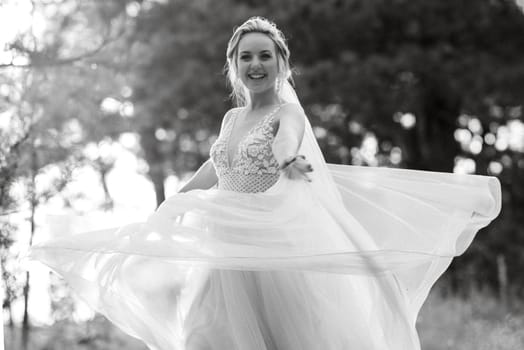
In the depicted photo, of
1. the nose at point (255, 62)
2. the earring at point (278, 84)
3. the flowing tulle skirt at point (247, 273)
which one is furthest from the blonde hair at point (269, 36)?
the flowing tulle skirt at point (247, 273)

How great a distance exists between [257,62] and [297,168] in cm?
69

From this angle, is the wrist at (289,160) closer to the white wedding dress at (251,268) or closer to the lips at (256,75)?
the white wedding dress at (251,268)

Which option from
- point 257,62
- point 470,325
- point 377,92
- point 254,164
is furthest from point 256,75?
point 377,92

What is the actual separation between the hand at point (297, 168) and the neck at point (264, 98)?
24.5 inches

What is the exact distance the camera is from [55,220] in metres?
3.20

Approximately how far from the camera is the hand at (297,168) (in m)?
2.55

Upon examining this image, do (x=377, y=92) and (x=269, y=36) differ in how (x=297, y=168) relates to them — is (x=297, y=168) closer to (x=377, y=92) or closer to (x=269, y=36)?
(x=269, y=36)

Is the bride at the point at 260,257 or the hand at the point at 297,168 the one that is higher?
the hand at the point at 297,168

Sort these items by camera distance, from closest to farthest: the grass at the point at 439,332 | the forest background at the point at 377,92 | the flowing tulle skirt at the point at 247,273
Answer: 1. the flowing tulle skirt at the point at 247,273
2. the grass at the point at 439,332
3. the forest background at the point at 377,92

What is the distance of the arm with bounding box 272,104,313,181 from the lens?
2.59 metres

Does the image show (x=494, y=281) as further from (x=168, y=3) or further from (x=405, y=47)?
(x=168, y=3)

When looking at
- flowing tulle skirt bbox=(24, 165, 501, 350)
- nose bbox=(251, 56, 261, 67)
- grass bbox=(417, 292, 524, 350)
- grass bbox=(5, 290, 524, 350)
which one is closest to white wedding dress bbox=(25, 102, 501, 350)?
flowing tulle skirt bbox=(24, 165, 501, 350)

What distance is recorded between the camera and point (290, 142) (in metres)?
2.82

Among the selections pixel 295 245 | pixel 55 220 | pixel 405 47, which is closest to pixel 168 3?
pixel 405 47
